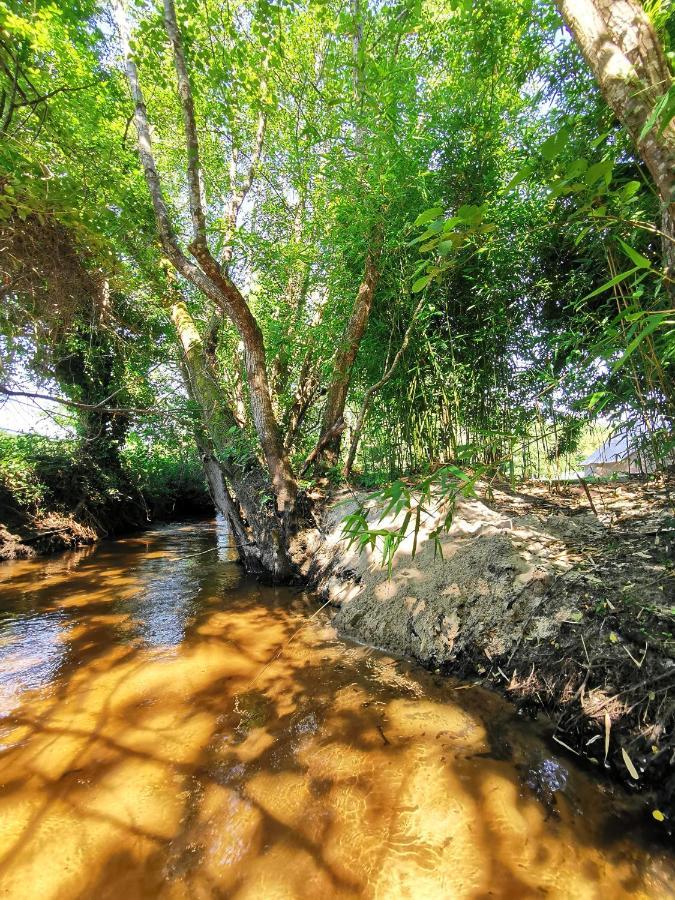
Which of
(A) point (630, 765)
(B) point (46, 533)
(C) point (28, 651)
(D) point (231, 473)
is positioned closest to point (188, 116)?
(D) point (231, 473)

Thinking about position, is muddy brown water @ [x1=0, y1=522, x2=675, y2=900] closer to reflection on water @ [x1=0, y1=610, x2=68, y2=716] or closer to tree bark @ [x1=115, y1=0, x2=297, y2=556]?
reflection on water @ [x1=0, y1=610, x2=68, y2=716]

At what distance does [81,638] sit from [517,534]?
2810 mm

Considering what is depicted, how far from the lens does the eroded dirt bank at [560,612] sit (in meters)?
1.17

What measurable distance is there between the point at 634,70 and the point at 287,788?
8.05 ft

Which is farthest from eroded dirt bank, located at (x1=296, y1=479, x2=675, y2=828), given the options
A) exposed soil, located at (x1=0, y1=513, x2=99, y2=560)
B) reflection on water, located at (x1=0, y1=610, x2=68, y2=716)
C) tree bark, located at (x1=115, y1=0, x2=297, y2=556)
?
exposed soil, located at (x1=0, y1=513, x2=99, y2=560)

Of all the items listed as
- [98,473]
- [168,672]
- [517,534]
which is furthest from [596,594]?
[98,473]

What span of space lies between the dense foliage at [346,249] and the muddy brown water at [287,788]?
4.30ft

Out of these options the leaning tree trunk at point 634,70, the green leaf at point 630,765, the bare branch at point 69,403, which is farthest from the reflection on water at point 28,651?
the leaning tree trunk at point 634,70

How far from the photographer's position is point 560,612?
5.04 feet

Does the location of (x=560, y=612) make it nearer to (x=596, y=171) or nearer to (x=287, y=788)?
(x=287, y=788)

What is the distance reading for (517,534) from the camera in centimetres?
212

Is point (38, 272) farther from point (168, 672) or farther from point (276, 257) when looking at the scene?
point (168, 672)

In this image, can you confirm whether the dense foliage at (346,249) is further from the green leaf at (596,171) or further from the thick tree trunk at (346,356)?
the green leaf at (596,171)

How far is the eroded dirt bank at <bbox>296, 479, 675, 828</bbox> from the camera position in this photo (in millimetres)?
1167
